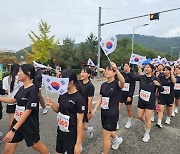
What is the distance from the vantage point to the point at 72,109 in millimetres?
2881

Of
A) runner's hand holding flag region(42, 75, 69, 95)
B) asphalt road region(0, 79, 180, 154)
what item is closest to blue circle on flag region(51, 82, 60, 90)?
runner's hand holding flag region(42, 75, 69, 95)

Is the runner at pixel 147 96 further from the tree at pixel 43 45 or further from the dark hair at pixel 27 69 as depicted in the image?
the tree at pixel 43 45

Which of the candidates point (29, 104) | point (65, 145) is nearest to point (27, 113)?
point (29, 104)

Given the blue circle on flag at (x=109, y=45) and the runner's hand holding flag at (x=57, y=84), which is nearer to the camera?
the runner's hand holding flag at (x=57, y=84)

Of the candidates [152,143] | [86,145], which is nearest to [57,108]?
[86,145]

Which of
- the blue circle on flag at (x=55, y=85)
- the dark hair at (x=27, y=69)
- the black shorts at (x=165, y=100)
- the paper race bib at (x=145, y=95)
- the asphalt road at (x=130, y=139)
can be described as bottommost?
the asphalt road at (x=130, y=139)

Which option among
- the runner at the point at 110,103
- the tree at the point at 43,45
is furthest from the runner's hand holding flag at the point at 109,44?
the tree at the point at 43,45

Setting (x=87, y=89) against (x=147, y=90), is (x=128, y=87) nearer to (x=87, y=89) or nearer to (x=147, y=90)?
(x=147, y=90)

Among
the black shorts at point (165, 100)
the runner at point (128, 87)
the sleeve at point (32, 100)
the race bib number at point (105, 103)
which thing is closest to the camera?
the sleeve at point (32, 100)

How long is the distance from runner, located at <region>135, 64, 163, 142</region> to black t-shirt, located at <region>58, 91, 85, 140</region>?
97.9 inches

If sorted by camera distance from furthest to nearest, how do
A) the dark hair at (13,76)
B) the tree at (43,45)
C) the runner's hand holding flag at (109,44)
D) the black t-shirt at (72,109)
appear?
the tree at (43,45)
the runner's hand holding flag at (109,44)
the dark hair at (13,76)
the black t-shirt at (72,109)

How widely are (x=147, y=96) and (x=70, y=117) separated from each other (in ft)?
8.61

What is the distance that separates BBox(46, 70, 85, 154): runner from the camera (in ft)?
9.36

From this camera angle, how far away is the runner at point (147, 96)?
4902 millimetres
